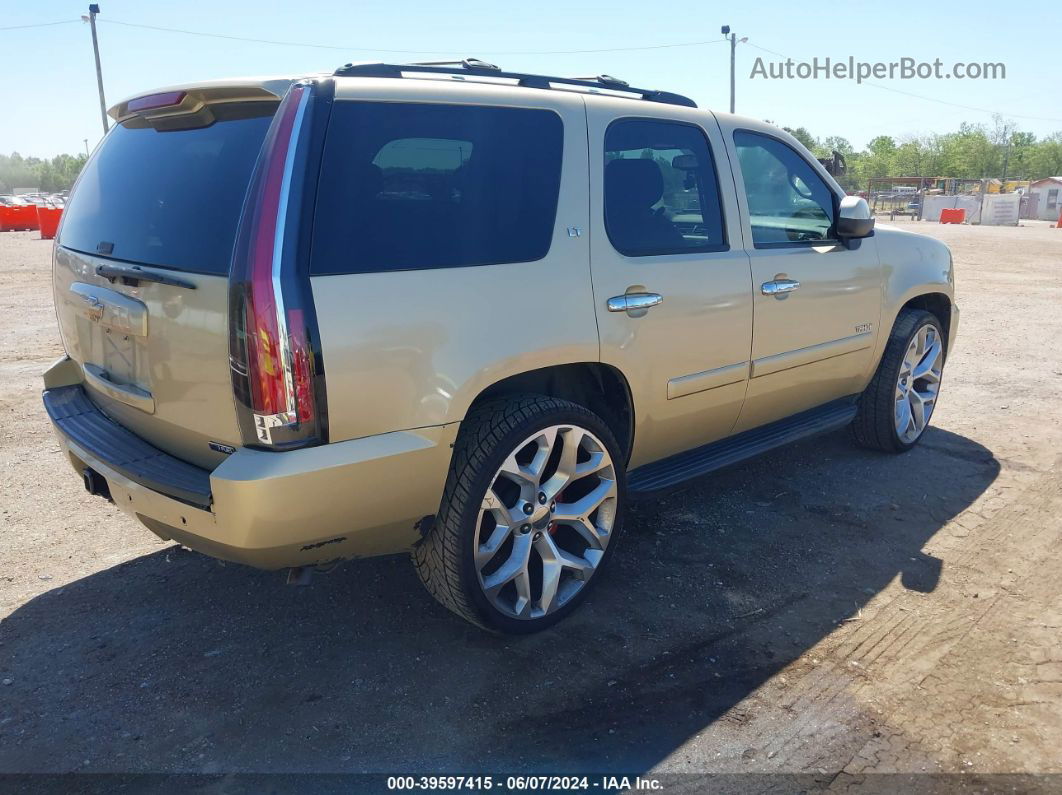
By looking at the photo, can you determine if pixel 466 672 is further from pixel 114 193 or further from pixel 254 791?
pixel 114 193

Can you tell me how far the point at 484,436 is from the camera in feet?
9.50

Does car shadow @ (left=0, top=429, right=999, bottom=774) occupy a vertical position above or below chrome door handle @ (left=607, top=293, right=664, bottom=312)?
below

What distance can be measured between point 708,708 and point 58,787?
1.99m

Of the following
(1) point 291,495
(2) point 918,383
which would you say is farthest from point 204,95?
(2) point 918,383

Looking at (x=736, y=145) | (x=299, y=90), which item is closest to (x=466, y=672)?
(x=299, y=90)

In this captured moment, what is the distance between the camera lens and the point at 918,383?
5.35 metres

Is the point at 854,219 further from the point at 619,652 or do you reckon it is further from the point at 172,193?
the point at 172,193

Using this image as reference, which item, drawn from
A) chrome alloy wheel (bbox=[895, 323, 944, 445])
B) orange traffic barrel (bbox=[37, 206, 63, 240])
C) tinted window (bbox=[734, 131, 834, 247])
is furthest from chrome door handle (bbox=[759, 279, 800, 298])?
orange traffic barrel (bbox=[37, 206, 63, 240])

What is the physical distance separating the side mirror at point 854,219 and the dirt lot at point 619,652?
1.42 metres

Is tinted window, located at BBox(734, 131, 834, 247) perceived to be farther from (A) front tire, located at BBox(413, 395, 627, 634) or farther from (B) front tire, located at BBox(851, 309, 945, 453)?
(A) front tire, located at BBox(413, 395, 627, 634)

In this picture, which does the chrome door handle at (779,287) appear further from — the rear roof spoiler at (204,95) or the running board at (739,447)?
the rear roof spoiler at (204,95)

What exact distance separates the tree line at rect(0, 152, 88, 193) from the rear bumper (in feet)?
457

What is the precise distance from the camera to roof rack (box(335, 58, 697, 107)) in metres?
2.80

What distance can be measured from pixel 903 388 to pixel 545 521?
9.88 feet
